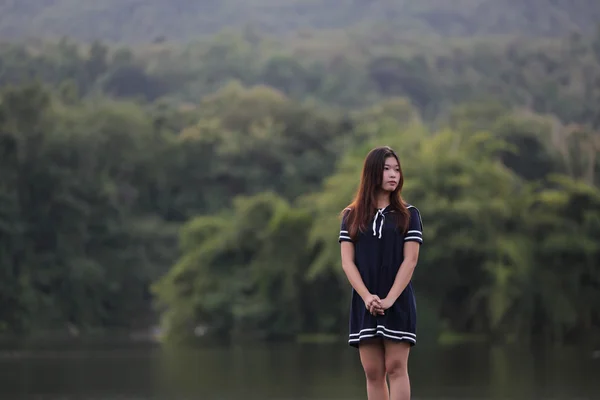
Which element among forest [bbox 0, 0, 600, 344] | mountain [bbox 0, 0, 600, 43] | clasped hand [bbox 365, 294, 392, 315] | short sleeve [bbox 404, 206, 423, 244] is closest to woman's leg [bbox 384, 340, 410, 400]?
clasped hand [bbox 365, 294, 392, 315]

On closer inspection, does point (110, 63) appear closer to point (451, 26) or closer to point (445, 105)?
point (445, 105)

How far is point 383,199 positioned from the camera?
6973mm

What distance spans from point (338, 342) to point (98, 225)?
72.1 ft

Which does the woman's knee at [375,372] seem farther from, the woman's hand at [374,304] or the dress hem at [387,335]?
the woman's hand at [374,304]

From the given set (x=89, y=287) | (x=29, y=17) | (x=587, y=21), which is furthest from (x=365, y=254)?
Result: (x=29, y=17)

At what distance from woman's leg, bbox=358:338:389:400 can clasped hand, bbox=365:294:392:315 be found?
181mm

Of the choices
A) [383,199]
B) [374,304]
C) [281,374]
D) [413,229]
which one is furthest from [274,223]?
[374,304]

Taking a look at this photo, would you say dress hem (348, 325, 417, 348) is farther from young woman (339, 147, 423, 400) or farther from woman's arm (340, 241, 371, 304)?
woman's arm (340, 241, 371, 304)

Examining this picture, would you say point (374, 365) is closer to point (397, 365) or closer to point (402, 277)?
point (397, 365)

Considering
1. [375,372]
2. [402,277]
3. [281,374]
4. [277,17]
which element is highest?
[277,17]

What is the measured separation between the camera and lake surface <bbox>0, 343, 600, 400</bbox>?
1511 cm

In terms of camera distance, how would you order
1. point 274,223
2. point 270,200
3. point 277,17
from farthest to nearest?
point 277,17 → point 270,200 → point 274,223

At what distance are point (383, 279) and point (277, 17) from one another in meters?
134

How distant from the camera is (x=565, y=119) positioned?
82938mm
